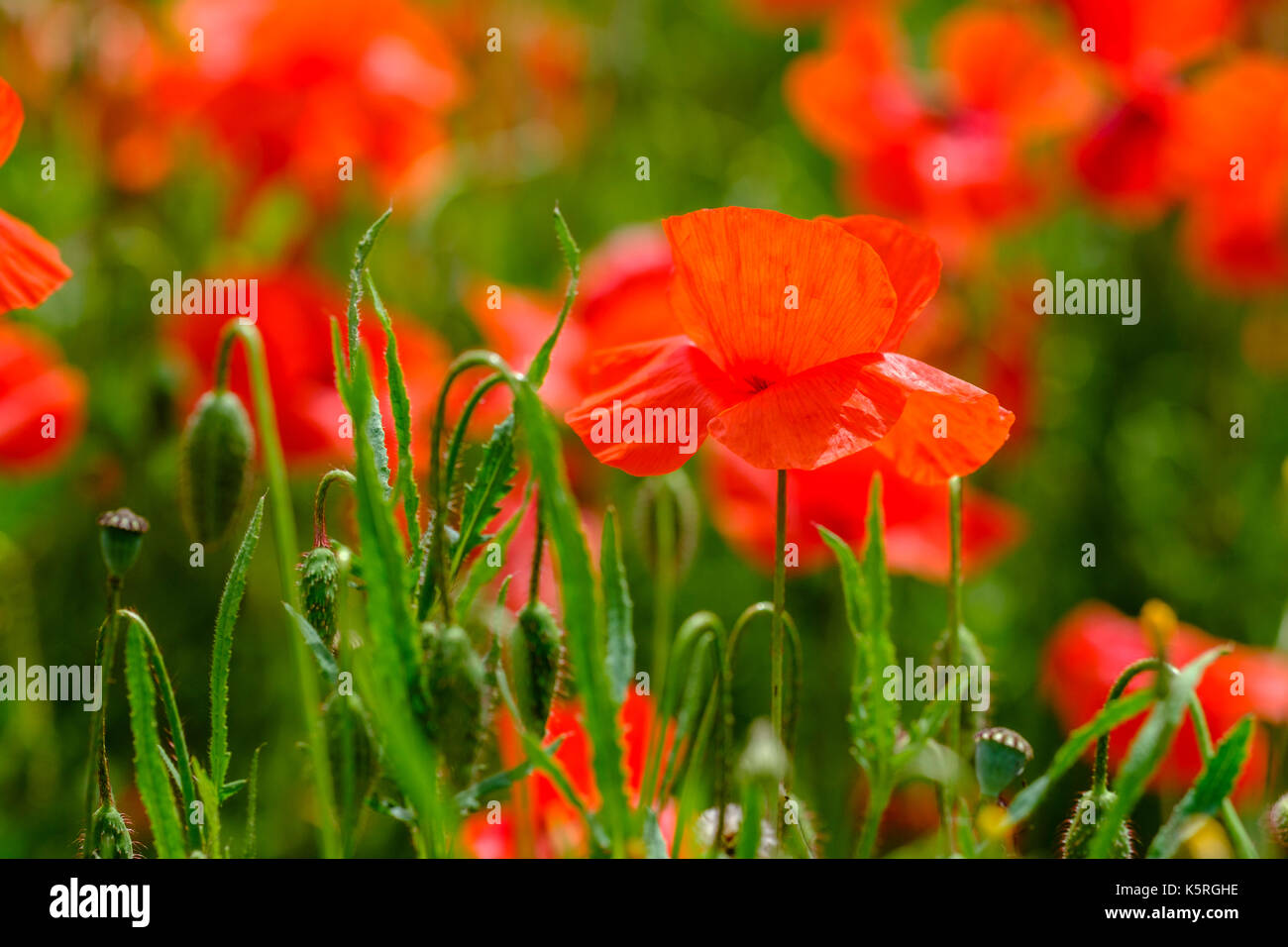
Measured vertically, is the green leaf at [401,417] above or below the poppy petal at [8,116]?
below

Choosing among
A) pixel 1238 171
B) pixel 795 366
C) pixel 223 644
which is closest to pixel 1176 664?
pixel 795 366

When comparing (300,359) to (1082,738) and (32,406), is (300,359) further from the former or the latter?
(1082,738)

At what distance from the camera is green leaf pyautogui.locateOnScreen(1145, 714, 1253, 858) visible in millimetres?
740

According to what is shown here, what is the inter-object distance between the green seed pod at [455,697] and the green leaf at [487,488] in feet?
0.32

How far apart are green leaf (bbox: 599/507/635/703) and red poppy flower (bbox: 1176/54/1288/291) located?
165cm

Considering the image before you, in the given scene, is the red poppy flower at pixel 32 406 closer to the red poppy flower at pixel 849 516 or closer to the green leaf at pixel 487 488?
the red poppy flower at pixel 849 516

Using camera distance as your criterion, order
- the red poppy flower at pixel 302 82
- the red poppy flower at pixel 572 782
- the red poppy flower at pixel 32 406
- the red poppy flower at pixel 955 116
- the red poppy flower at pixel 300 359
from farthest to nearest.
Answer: the red poppy flower at pixel 302 82, the red poppy flower at pixel 955 116, the red poppy flower at pixel 300 359, the red poppy flower at pixel 32 406, the red poppy flower at pixel 572 782

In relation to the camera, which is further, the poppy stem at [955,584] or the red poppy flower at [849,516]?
the red poppy flower at [849,516]

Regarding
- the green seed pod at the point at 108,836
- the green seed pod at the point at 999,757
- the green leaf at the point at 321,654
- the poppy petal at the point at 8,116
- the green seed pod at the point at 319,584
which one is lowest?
the green seed pod at the point at 108,836

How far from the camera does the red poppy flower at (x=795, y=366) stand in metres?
0.80

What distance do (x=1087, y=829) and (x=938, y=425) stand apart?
252mm

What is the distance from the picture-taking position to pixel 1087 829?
2.76 feet

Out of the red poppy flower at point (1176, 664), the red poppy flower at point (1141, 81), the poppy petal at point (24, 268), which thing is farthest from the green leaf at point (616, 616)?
the red poppy flower at point (1141, 81)

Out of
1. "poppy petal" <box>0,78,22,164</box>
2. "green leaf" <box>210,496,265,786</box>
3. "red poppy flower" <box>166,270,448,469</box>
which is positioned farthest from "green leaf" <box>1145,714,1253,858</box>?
"red poppy flower" <box>166,270,448,469</box>
